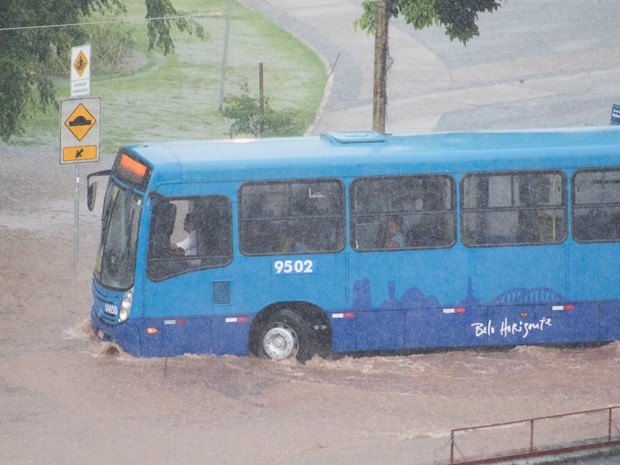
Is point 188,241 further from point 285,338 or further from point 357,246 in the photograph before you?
point 357,246

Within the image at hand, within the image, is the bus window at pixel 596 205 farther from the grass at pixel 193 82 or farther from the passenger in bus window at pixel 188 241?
the grass at pixel 193 82

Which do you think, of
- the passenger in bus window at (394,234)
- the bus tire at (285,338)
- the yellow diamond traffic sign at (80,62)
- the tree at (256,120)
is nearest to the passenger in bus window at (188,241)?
the bus tire at (285,338)

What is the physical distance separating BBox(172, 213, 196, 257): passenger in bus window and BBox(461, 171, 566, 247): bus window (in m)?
3.50

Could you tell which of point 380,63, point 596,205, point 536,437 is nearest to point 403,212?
point 596,205

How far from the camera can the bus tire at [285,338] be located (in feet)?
58.8

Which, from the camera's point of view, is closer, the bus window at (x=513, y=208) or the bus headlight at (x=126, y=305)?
the bus headlight at (x=126, y=305)

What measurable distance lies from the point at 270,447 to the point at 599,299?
237 inches

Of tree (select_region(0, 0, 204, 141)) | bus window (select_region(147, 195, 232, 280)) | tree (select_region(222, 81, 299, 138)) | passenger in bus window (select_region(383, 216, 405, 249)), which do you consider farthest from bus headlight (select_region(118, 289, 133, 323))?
tree (select_region(222, 81, 299, 138))

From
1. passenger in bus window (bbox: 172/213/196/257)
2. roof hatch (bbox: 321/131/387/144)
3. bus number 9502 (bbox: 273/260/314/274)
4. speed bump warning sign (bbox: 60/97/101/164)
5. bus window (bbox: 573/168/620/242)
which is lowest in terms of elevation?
bus number 9502 (bbox: 273/260/314/274)

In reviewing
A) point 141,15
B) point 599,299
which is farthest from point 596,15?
point 599,299

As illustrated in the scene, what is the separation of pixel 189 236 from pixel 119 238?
3.15 feet

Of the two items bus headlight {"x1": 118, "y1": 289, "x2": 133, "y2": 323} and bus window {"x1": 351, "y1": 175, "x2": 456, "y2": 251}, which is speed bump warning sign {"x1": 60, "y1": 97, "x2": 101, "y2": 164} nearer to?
bus headlight {"x1": 118, "y1": 289, "x2": 133, "y2": 323}

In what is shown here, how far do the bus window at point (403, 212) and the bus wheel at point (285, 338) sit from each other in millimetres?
1241

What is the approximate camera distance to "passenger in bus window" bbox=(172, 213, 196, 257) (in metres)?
17.6
